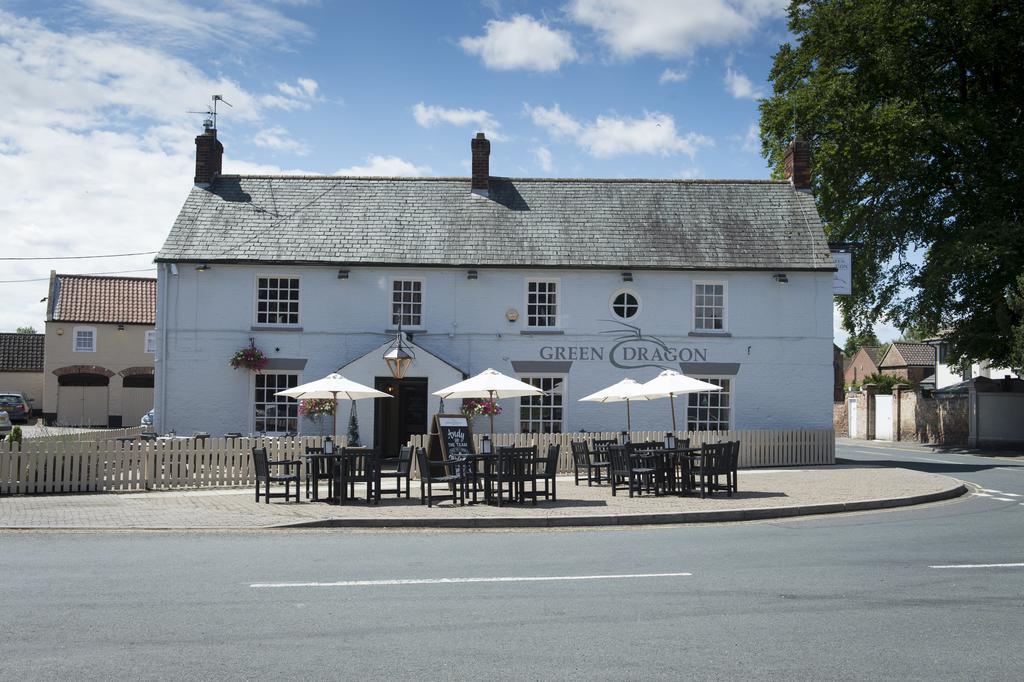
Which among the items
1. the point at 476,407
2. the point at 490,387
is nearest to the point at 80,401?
the point at 476,407

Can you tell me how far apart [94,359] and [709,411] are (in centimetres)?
3627

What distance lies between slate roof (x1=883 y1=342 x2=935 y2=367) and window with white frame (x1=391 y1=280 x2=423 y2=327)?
2192 inches

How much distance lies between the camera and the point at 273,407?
85.2ft

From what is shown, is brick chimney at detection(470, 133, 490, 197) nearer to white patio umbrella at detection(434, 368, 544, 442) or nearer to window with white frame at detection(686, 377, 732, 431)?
window with white frame at detection(686, 377, 732, 431)

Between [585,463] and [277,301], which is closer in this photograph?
[585,463]

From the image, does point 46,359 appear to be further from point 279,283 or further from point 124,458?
point 124,458

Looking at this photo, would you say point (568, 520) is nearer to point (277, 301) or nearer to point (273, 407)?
point (273, 407)

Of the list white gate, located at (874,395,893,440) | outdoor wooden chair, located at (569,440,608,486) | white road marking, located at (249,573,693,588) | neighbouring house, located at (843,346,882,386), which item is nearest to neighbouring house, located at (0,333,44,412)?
white gate, located at (874,395,893,440)

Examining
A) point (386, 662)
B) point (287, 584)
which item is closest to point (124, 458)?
point (287, 584)

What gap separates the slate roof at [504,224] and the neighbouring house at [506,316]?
0.08 metres

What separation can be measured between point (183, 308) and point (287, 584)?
18874mm

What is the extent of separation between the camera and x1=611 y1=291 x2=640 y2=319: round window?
2667 cm

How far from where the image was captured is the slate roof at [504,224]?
26.5m

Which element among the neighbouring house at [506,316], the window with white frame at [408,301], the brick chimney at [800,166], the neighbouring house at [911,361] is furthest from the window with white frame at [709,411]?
the neighbouring house at [911,361]
